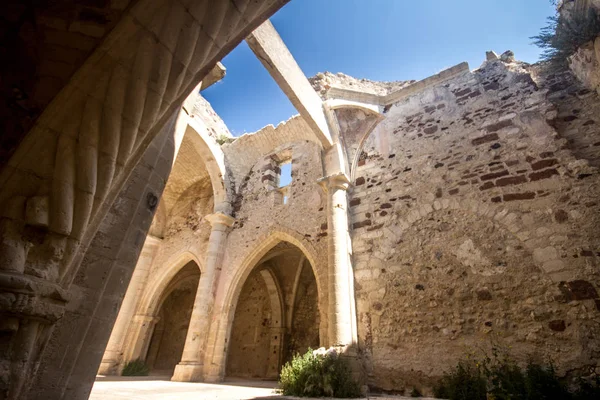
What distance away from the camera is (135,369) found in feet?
25.8

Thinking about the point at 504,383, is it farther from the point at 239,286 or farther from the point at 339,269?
the point at 239,286

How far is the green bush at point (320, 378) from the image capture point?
156 inches

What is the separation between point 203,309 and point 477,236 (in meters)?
5.83

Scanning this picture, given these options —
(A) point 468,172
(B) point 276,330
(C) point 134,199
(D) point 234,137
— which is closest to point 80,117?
(C) point 134,199

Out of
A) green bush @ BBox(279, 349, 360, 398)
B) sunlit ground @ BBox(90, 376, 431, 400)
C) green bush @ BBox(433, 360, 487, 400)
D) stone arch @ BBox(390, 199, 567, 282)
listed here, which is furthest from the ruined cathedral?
sunlit ground @ BBox(90, 376, 431, 400)

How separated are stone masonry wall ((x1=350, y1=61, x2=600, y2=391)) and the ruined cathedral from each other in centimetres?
3

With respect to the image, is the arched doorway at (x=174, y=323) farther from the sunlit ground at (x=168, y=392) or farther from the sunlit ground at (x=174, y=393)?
the sunlit ground at (x=174, y=393)

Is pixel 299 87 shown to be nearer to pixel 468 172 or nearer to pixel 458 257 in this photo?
pixel 468 172

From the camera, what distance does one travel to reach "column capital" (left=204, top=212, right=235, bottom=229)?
27.4 feet

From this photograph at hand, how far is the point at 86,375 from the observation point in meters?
1.66

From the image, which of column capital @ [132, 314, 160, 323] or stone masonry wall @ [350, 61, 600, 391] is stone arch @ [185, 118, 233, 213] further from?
stone masonry wall @ [350, 61, 600, 391]

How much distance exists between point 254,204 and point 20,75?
6998 millimetres

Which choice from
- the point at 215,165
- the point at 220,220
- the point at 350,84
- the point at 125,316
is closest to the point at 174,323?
the point at 125,316

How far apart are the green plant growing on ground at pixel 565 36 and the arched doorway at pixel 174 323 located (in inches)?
432
